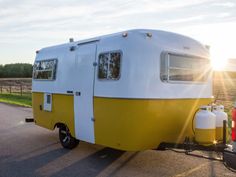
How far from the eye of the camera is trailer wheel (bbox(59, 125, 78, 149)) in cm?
918

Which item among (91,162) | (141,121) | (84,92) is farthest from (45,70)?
(141,121)

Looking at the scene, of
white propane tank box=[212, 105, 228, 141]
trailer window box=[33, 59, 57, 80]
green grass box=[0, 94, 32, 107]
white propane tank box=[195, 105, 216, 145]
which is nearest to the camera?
white propane tank box=[195, 105, 216, 145]

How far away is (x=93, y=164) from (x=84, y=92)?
168 centimetres

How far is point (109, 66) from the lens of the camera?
7.40 m

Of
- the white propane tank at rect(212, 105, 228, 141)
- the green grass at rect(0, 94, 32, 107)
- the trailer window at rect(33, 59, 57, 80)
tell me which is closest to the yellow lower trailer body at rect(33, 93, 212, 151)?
the white propane tank at rect(212, 105, 228, 141)

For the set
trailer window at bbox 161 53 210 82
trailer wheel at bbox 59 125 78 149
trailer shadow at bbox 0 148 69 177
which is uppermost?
trailer window at bbox 161 53 210 82

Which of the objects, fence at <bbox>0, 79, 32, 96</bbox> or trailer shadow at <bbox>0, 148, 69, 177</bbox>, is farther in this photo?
fence at <bbox>0, 79, 32, 96</bbox>

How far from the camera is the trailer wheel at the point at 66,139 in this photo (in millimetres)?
9176

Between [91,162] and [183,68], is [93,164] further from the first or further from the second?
[183,68]

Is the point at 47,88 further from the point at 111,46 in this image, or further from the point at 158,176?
the point at 158,176

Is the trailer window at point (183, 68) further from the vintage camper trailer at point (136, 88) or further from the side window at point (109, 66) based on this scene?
the side window at point (109, 66)

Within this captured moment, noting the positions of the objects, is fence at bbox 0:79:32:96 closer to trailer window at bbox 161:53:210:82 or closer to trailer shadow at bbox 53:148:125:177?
trailer shadow at bbox 53:148:125:177

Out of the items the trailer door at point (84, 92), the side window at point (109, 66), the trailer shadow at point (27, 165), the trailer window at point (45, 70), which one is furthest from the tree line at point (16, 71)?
the side window at point (109, 66)

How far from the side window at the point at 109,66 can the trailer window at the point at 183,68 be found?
0.92 meters
